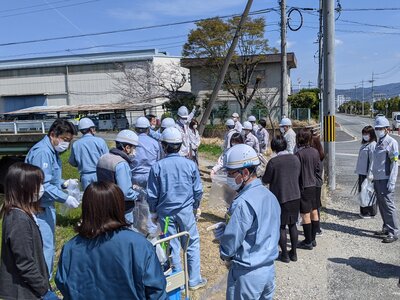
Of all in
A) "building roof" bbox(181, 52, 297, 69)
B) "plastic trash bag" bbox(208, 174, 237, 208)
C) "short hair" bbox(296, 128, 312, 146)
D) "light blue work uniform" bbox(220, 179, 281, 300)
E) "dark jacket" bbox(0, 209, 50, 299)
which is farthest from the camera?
"building roof" bbox(181, 52, 297, 69)

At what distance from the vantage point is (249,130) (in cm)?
1016

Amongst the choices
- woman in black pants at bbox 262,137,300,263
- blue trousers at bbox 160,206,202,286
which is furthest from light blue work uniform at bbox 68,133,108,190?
woman in black pants at bbox 262,137,300,263

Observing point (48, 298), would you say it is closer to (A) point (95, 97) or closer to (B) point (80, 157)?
(B) point (80, 157)

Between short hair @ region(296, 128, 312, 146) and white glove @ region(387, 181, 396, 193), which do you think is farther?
white glove @ region(387, 181, 396, 193)

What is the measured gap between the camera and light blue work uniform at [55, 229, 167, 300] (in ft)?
7.07

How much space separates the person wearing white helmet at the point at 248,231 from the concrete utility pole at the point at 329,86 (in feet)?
26.4

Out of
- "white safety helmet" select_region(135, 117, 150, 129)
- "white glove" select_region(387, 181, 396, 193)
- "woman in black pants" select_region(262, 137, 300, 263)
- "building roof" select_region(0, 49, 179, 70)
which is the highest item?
"building roof" select_region(0, 49, 179, 70)

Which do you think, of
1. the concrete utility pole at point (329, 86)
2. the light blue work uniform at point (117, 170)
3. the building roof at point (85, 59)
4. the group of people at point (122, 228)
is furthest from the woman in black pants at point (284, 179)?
the building roof at point (85, 59)

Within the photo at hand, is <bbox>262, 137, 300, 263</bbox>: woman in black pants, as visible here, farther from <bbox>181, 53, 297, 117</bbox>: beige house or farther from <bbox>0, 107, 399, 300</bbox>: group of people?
<bbox>181, 53, 297, 117</bbox>: beige house

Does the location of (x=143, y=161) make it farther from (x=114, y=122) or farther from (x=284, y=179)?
(x=114, y=122)

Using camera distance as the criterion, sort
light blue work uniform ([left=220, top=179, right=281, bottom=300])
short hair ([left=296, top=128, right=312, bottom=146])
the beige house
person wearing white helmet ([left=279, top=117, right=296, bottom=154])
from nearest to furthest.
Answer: light blue work uniform ([left=220, top=179, right=281, bottom=300]) < short hair ([left=296, top=128, right=312, bottom=146]) < person wearing white helmet ([left=279, top=117, right=296, bottom=154]) < the beige house

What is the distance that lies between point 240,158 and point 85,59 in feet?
187

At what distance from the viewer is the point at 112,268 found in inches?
84.9

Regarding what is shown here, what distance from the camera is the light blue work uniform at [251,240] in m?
2.81
